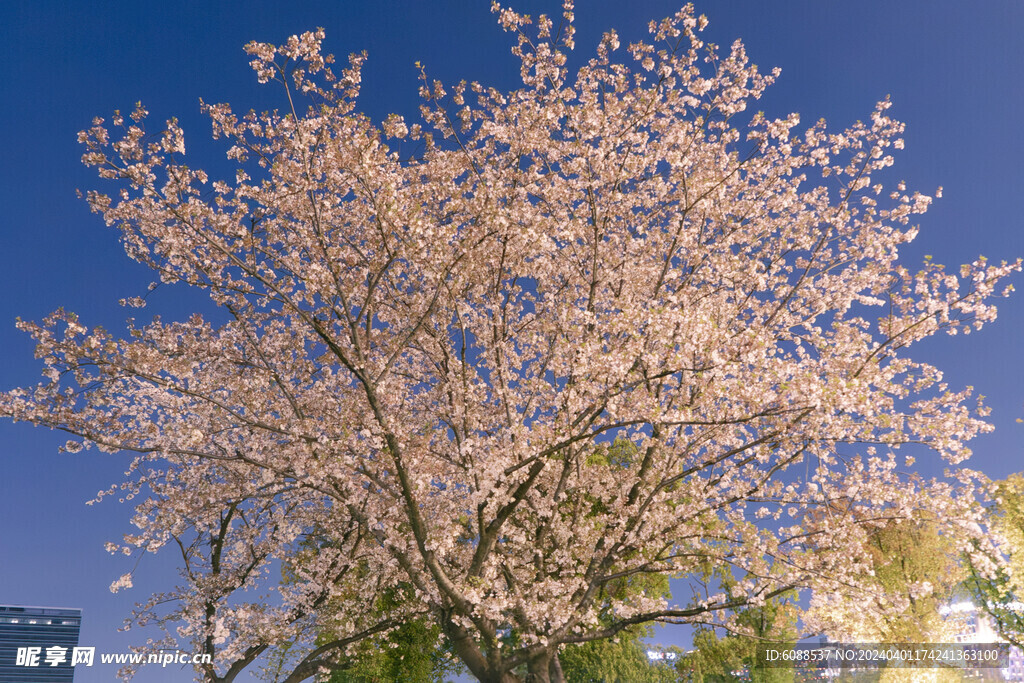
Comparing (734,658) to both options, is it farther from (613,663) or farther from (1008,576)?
(1008,576)

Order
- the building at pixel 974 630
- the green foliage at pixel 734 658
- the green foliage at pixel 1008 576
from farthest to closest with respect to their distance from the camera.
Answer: the green foliage at pixel 734 658
the green foliage at pixel 1008 576
the building at pixel 974 630

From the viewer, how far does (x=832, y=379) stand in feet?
33.3

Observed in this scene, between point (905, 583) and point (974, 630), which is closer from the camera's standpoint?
point (905, 583)

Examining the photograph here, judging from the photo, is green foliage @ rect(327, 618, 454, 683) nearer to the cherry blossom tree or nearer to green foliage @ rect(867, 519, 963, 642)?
the cherry blossom tree

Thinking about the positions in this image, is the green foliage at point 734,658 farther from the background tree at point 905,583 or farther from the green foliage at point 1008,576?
the green foliage at point 1008,576

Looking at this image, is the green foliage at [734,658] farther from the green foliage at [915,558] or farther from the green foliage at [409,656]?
the green foliage at [409,656]

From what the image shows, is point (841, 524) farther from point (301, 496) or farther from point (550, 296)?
point (301, 496)

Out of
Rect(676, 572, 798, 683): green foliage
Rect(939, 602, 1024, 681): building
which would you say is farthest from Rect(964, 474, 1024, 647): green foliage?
Rect(676, 572, 798, 683): green foliage

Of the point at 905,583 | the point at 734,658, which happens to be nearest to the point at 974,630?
the point at 734,658

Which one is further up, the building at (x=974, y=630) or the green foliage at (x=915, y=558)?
the green foliage at (x=915, y=558)

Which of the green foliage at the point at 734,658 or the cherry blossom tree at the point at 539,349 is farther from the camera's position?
the green foliage at the point at 734,658

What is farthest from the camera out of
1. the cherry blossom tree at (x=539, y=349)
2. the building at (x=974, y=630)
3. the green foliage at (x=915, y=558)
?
the green foliage at (x=915, y=558)

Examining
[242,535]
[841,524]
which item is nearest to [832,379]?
[841,524]

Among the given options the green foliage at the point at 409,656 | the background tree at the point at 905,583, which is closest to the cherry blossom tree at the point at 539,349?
the background tree at the point at 905,583
